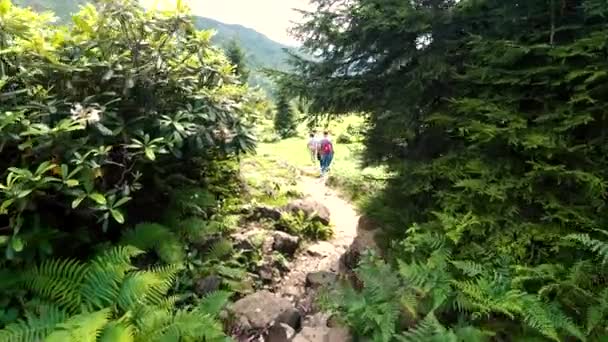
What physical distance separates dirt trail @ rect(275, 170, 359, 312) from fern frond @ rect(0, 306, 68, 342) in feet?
8.06

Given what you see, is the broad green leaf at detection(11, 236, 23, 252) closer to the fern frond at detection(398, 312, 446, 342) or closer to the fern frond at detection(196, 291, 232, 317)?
the fern frond at detection(196, 291, 232, 317)

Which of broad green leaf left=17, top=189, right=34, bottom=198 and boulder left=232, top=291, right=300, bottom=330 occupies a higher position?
broad green leaf left=17, top=189, right=34, bottom=198

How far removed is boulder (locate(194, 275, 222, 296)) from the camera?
4.47 m

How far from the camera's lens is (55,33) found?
425cm

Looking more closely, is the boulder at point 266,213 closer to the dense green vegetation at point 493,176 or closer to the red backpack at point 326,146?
the dense green vegetation at point 493,176

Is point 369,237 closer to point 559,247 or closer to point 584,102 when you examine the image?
point 559,247

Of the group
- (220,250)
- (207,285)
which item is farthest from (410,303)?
(220,250)

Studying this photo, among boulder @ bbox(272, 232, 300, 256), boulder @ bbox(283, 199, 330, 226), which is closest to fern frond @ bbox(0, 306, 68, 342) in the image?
boulder @ bbox(272, 232, 300, 256)

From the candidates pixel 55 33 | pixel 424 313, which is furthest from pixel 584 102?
pixel 55 33

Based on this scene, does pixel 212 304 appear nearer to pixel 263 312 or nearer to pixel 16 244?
pixel 263 312

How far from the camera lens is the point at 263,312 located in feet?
13.8

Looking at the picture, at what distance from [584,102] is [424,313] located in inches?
81.3

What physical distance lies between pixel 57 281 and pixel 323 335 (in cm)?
231

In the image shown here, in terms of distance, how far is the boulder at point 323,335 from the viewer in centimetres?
341
